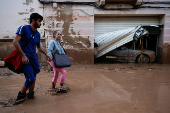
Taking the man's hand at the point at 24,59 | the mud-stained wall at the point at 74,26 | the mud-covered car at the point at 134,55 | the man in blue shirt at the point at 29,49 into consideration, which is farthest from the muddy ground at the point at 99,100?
the mud-covered car at the point at 134,55

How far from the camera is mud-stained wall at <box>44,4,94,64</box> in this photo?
7.79 m

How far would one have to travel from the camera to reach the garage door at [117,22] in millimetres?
8492

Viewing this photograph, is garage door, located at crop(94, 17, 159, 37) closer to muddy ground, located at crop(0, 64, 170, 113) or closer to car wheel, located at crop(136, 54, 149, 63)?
car wheel, located at crop(136, 54, 149, 63)

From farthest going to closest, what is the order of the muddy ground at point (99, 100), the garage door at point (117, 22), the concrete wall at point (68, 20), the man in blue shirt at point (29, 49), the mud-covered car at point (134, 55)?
the garage door at point (117, 22)
the mud-covered car at point (134, 55)
the concrete wall at point (68, 20)
the man in blue shirt at point (29, 49)
the muddy ground at point (99, 100)

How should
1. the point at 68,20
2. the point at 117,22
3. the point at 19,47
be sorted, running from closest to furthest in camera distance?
the point at 19,47 < the point at 68,20 < the point at 117,22

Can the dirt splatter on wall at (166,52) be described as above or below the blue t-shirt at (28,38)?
below

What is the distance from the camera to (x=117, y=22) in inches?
337

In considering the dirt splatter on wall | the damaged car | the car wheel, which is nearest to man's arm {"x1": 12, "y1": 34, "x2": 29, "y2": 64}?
the damaged car

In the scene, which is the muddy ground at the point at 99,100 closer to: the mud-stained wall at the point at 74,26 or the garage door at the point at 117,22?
the mud-stained wall at the point at 74,26

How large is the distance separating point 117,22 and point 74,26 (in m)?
2.63

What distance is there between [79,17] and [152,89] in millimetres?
5567

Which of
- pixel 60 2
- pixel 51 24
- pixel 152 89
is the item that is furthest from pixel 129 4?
pixel 152 89

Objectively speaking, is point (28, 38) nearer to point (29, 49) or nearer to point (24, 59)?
point (29, 49)

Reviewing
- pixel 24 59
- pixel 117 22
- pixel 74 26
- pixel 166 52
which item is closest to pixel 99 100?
pixel 24 59
